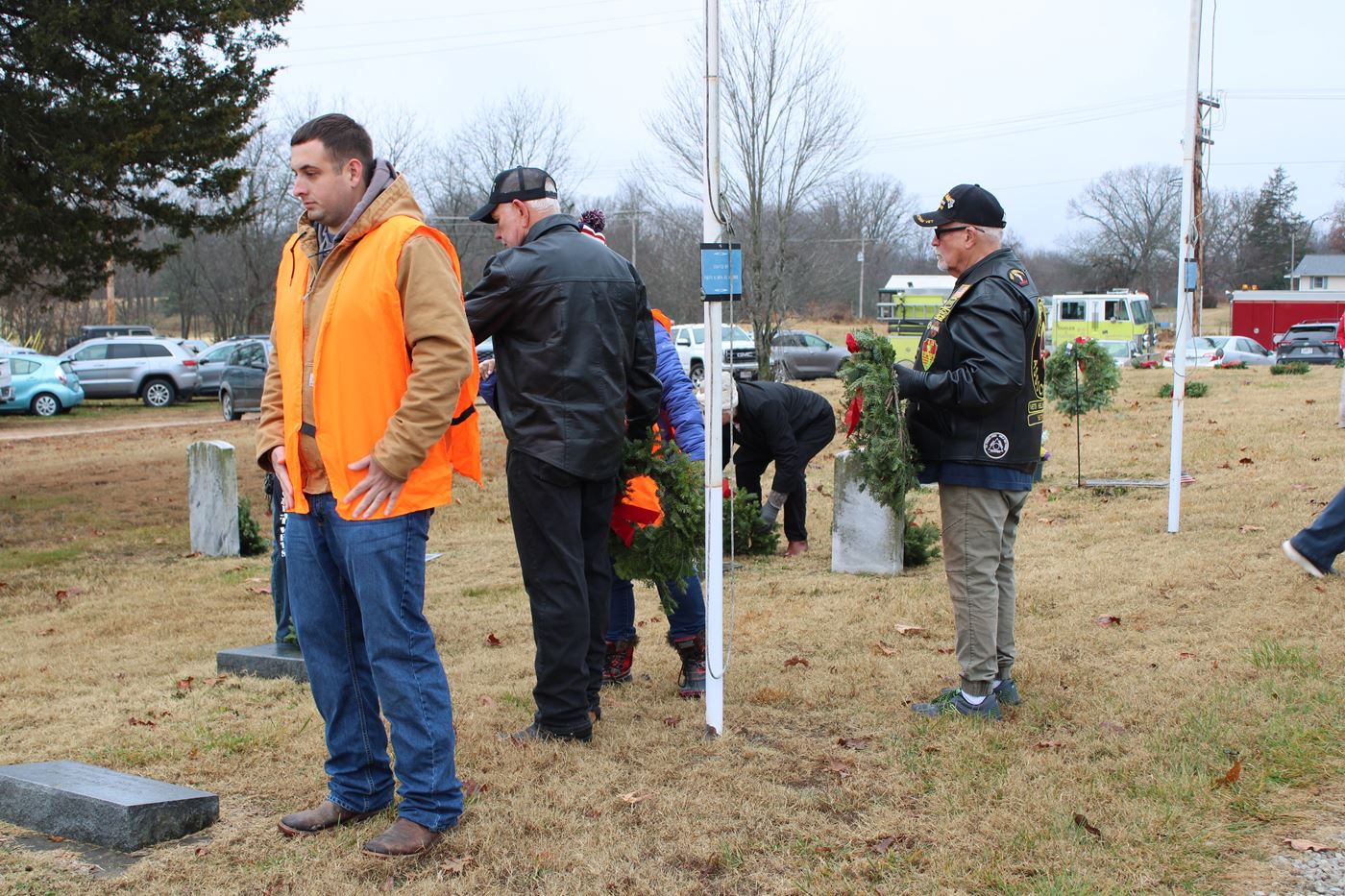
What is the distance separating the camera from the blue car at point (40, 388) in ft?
86.6

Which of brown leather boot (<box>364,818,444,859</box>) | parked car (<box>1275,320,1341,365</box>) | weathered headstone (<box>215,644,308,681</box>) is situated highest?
parked car (<box>1275,320,1341,365</box>)

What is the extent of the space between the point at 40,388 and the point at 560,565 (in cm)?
2674

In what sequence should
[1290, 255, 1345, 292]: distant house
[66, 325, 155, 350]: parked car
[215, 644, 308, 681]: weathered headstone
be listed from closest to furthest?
[215, 644, 308, 681]: weathered headstone → [66, 325, 155, 350]: parked car → [1290, 255, 1345, 292]: distant house

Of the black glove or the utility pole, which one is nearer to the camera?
the utility pole

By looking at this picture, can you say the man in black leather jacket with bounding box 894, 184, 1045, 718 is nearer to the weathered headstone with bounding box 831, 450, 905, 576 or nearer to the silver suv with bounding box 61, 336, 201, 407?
the weathered headstone with bounding box 831, 450, 905, 576

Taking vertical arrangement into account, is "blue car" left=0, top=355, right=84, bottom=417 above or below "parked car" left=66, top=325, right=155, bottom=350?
below

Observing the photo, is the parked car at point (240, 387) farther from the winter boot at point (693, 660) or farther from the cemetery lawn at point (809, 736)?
the winter boot at point (693, 660)

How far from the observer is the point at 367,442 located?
3.22 m

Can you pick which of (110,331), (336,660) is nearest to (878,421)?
(336,660)

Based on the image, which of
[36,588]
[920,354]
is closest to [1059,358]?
[920,354]

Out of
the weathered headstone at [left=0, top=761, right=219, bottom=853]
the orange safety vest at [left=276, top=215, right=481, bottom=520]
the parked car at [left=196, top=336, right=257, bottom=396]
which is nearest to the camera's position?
the orange safety vest at [left=276, top=215, right=481, bottom=520]

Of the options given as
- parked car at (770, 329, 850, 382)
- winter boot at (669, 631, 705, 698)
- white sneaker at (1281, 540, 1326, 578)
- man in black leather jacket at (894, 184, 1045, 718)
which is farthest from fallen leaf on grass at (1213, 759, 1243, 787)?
parked car at (770, 329, 850, 382)

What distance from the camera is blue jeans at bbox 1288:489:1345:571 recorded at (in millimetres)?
6484

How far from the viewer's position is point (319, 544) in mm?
3383
